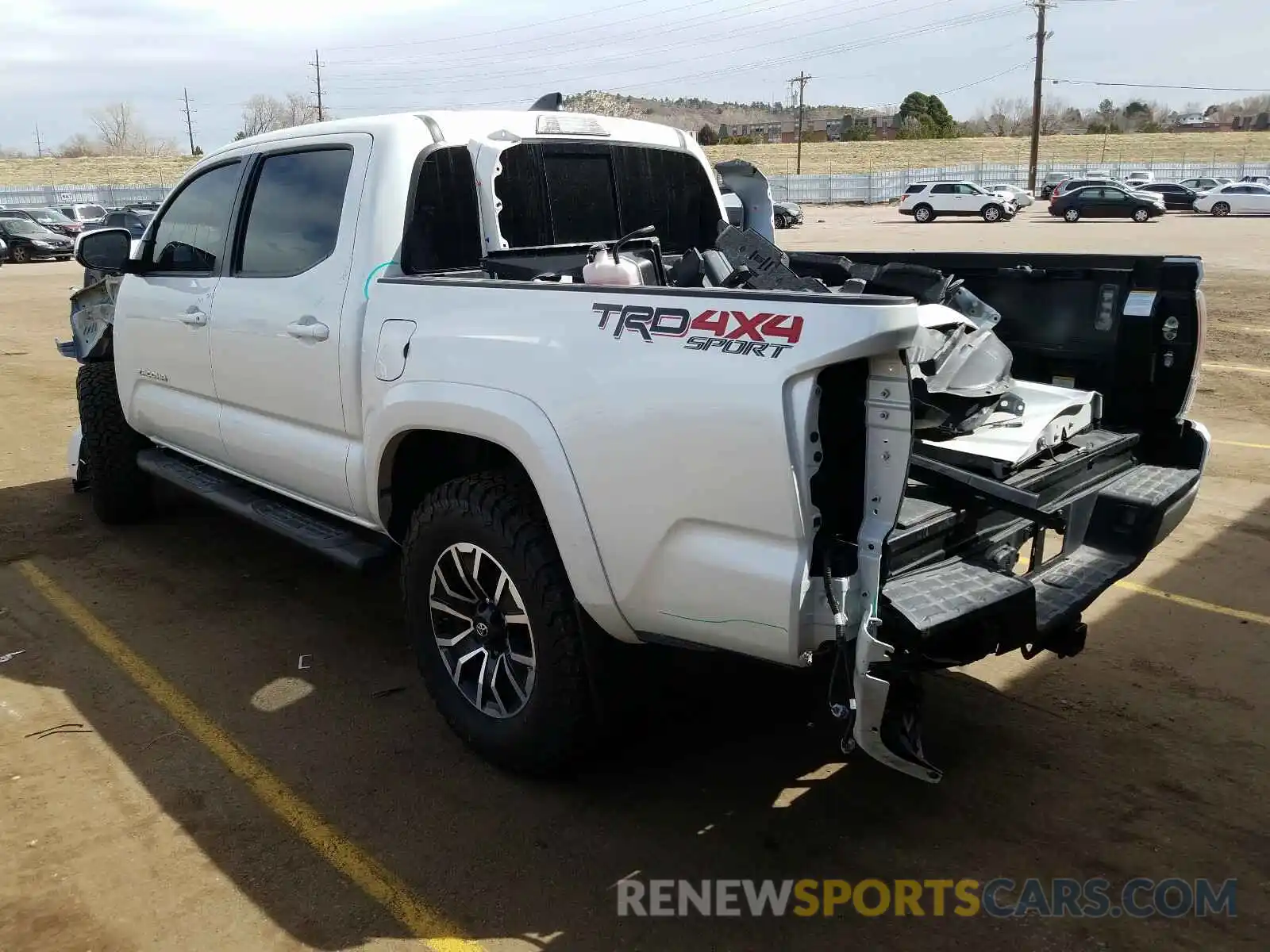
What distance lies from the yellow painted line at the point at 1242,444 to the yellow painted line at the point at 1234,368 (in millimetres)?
2985

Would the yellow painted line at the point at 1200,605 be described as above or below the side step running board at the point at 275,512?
below

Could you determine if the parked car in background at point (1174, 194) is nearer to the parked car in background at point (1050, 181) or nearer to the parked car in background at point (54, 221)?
the parked car in background at point (1050, 181)

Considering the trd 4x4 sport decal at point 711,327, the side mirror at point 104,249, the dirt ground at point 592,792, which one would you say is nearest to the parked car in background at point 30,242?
the side mirror at point 104,249

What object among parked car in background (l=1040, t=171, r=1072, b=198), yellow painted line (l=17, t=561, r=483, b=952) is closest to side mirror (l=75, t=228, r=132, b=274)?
yellow painted line (l=17, t=561, r=483, b=952)

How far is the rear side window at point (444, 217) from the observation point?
12.6 ft

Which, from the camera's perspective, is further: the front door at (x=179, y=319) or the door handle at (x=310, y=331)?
the front door at (x=179, y=319)

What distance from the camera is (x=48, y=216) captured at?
118 ft

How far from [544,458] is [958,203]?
4232 centimetres

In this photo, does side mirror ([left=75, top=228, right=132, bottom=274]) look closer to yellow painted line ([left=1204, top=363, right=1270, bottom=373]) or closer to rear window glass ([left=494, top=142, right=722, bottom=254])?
rear window glass ([left=494, top=142, right=722, bottom=254])

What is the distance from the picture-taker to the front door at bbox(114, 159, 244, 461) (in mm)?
4746

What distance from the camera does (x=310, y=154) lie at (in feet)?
13.9

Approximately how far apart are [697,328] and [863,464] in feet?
1.76

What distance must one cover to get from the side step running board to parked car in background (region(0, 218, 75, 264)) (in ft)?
99.8

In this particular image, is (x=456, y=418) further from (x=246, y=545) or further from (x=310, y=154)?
(x=246, y=545)
